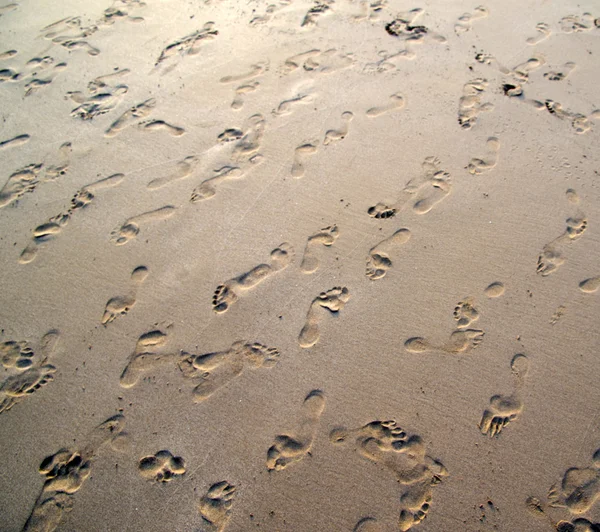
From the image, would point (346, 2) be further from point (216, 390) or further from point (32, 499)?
point (32, 499)

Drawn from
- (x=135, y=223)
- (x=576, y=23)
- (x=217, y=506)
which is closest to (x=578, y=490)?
(x=217, y=506)

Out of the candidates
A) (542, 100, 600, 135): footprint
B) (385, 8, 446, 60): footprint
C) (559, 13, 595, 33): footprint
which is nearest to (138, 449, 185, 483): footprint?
(542, 100, 600, 135): footprint

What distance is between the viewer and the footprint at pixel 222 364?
8.54 feet

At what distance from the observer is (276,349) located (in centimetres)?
272

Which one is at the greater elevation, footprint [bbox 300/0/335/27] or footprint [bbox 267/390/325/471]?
footprint [bbox 300/0/335/27]

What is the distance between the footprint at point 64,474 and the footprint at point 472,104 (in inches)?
137

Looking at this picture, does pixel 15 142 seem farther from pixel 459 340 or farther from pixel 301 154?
pixel 459 340

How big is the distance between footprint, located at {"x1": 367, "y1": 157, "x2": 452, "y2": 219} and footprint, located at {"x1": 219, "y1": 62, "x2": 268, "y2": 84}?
191cm

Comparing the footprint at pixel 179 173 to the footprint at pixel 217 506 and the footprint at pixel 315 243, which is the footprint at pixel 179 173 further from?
the footprint at pixel 217 506

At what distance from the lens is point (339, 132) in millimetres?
3893

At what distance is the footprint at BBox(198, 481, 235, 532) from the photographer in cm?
220

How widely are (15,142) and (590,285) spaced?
179 inches

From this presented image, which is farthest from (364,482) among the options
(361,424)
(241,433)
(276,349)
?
(276,349)

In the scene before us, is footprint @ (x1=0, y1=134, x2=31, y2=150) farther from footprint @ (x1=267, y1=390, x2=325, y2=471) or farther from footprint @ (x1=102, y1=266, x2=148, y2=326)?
footprint @ (x1=267, y1=390, x2=325, y2=471)
